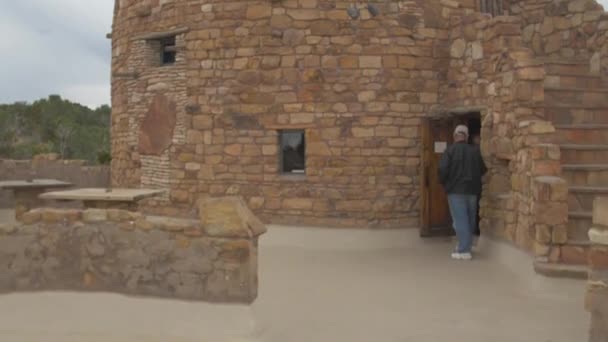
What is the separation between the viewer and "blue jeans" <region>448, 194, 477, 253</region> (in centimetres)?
822

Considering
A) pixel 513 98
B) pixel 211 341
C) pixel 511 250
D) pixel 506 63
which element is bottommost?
pixel 211 341

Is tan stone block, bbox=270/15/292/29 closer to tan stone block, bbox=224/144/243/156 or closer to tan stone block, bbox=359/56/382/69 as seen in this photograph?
tan stone block, bbox=359/56/382/69

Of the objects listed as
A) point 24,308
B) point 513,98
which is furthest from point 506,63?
point 24,308

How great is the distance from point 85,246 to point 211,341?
157 centimetres

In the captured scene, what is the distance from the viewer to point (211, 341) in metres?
5.10

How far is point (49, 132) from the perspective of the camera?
1564 inches

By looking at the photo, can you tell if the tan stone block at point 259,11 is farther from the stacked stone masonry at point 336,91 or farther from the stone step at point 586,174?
the stone step at point 586,174

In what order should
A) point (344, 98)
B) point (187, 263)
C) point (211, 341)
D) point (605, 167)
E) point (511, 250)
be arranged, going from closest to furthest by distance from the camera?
point (211, 341) → point (187, 263) → point (605, 167) → point (511, 250) → point (344, 98)

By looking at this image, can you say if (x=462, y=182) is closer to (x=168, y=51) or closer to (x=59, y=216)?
(x=59, y=216)

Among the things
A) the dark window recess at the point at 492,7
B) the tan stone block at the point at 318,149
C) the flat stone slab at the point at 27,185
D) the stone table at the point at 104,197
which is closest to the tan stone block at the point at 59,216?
the stone table at the point at 104,197

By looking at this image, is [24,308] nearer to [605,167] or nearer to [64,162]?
[605,167]

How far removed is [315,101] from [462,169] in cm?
246

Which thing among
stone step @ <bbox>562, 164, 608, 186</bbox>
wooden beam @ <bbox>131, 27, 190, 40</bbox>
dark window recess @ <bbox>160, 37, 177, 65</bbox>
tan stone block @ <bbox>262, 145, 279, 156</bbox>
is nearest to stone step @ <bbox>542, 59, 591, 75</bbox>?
stone step @ <bbox>562, 164, 608, 186</bbox>

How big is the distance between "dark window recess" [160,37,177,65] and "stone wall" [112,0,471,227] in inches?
30.1
